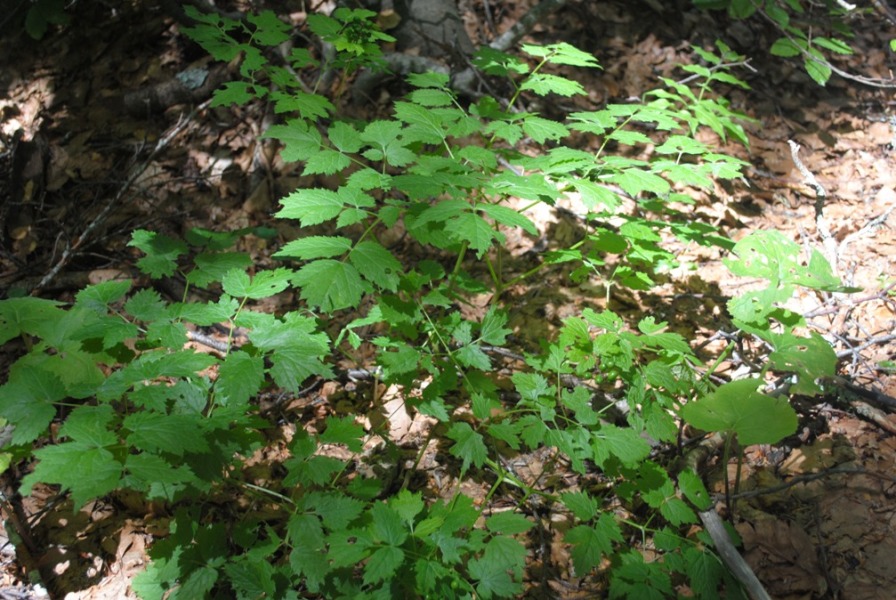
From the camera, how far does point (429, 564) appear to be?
1562 mm

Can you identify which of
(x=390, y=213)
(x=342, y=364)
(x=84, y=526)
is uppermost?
(x=390, y=213)

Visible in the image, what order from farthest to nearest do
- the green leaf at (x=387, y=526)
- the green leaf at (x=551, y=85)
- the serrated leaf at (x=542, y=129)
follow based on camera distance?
1. the green leaf at (x=551, y=85)
2. the serrated leaf at (x=542, y=129)
3. the green leaf at (x=387, y=526)

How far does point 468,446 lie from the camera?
71.8 inches

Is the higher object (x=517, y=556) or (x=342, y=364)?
(x=517, y=556)

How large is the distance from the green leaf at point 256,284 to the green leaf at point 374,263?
12.7 inches

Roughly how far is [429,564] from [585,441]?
0.62 m

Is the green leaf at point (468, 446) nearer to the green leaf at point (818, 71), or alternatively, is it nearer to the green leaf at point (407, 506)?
the green leaf at point (407, 506)

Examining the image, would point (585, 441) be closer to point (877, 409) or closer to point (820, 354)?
point (820, 354)

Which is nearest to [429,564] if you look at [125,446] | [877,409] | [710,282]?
[125,446]

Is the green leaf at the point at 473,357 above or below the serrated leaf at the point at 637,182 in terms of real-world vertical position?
below

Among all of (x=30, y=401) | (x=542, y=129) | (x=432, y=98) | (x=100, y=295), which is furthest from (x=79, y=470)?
(x=542, y=129)

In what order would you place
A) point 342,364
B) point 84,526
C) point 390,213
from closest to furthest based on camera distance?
point 390,213, point 84,526, point 342,364

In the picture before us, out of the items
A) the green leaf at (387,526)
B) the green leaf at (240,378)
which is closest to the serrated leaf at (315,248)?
the green leaf at (240,378)

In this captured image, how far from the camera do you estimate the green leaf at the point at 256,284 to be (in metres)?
1.97
